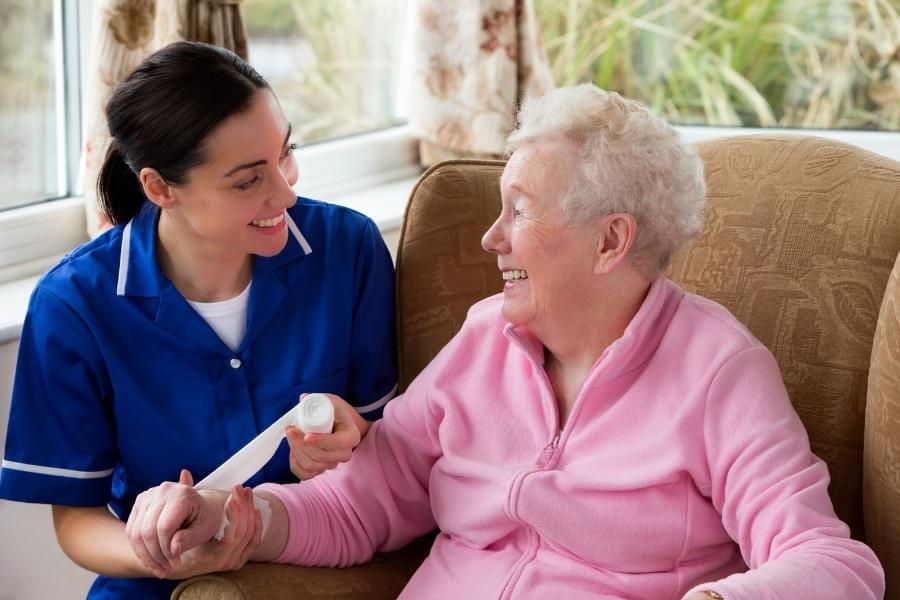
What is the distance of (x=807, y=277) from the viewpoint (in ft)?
5.67

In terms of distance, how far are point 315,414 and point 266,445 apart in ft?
0.28

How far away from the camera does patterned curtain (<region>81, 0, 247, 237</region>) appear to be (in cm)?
223

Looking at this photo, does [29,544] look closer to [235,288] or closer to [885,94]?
[235,288]

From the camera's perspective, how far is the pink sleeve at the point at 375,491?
67.6 inches

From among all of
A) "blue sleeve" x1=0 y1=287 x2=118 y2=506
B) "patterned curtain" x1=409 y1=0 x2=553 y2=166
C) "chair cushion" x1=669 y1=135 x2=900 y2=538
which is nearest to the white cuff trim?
"blue sleeve" x1=0 y1=287 x2=118 y2=506

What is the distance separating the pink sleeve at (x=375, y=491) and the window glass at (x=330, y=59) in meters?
1.41

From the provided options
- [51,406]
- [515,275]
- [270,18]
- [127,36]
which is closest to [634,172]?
[515,275]

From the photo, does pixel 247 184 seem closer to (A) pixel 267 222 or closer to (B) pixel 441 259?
(A) pixel 267 222

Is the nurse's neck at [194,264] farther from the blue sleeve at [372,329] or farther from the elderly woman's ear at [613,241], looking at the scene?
the elderly woman's ear at [613,241]

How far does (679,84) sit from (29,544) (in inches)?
84.4

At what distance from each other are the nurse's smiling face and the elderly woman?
0.33 m

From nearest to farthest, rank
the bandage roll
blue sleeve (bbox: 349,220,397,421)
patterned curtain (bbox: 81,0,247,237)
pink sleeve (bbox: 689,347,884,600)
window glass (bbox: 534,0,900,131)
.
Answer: pink sleeve (bbox: 689,347,884,600)
the bandage roll
blue sleeve (bbox: 349,220,397,421)
patterned curtain (bbox: 81,0,247,237)
window glass (bbox: 534,0,900,131)

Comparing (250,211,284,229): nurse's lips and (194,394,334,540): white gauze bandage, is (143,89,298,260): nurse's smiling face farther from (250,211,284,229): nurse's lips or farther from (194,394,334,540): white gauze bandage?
(194,394,334,540): white gauze bandage

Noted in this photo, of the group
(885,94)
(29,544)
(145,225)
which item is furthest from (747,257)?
(885,94)
